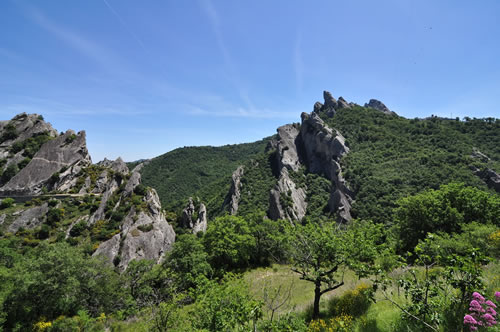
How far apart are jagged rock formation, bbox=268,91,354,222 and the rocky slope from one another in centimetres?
4339

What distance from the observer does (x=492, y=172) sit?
5653cm

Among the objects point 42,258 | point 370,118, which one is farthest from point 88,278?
point 370,118

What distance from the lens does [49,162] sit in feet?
157

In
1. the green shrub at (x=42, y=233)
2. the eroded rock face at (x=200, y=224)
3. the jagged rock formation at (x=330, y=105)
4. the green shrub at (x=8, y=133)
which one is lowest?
the eroded rock face at (x=200, y=224)

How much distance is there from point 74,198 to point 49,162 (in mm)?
13937

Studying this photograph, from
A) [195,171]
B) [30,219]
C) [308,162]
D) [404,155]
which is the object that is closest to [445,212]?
[30,219]

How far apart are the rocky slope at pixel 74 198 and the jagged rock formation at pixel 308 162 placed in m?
43.4

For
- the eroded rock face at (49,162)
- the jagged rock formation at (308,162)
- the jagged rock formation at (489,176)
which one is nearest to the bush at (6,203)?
the eroded rock face at (49,162)

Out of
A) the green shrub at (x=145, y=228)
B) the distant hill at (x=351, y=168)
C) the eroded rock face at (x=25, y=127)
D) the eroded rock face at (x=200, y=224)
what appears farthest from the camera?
the distant hill at (x=351, y=168)

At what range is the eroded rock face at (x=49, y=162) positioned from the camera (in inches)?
1702

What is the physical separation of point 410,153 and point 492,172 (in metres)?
25.3

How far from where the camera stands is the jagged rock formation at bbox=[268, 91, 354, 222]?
237ft

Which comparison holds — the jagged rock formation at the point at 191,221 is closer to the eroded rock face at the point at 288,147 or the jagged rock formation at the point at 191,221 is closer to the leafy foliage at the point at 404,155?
the leafy foliage at the point at 404,155

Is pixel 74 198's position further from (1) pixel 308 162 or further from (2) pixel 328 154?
(1) pixel 308 162
